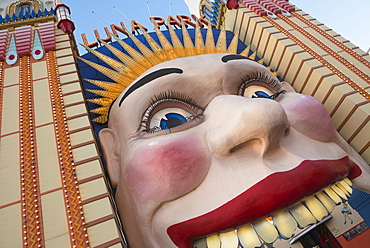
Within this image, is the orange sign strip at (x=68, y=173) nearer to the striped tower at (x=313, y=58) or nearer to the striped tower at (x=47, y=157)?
the striped tower at (x=47, y=157)

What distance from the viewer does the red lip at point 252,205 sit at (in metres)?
2.30

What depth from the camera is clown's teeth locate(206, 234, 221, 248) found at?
7.76 ft

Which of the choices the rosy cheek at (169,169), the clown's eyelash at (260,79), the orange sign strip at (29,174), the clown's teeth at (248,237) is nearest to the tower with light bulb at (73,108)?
the orange sign strip at (29,174)

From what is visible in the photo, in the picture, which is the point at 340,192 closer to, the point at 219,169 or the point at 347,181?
the point at 347,181

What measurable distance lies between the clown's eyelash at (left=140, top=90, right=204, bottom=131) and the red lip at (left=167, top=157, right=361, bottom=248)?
41.3 inches

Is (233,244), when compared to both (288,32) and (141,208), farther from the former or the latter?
(288,32)

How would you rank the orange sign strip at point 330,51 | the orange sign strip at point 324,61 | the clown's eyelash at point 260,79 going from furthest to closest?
the orange sign strip at point 330,51 < the orange sign strip at point 324,61 < the clown's eyelash at point 260,79

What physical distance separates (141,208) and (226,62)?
1.82 meters

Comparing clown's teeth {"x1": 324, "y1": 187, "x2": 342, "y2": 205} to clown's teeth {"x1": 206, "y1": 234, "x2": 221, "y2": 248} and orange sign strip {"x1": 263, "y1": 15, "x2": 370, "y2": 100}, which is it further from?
orange sign strip {"x1": 263, "y1": 15, "x2": 370, "y2": 100}

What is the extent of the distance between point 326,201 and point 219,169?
0.99 metres

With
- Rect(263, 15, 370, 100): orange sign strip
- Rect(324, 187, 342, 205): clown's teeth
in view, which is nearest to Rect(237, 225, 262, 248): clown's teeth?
Rect(324, 187, 342, 205): clown's teeth

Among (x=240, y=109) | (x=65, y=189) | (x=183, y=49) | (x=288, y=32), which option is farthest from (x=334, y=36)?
(x=65, y=189)

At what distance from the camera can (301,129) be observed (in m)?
2.99

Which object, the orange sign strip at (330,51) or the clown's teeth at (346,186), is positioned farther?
the orange sign strip at (330,51)
